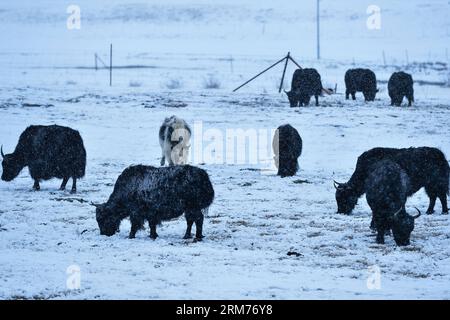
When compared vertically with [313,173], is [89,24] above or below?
above

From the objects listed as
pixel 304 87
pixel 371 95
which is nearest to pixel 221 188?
pixel 304 87

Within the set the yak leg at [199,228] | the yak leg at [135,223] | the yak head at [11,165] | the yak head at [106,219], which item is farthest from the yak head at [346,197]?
the yak head at [11,165]

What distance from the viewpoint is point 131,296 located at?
25.5 feet

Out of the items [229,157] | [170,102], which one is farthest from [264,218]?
[170,102]

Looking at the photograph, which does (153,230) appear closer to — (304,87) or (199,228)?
(199,228)

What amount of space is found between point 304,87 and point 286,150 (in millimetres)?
10515

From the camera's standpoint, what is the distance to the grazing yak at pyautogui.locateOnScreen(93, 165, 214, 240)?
10648 mm

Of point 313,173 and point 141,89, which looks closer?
point 313,173

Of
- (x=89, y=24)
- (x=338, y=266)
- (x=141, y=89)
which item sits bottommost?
(x=338, y=266)

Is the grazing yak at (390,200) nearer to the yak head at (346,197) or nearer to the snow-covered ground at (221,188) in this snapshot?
the snow-covered ground at (221,188)

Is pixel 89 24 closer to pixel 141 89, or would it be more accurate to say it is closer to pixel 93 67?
pixel 93 67

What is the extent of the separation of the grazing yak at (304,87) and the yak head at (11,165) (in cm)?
1296

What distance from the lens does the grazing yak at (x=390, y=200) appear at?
10188 mm

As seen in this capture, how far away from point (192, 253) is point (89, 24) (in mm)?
67445
